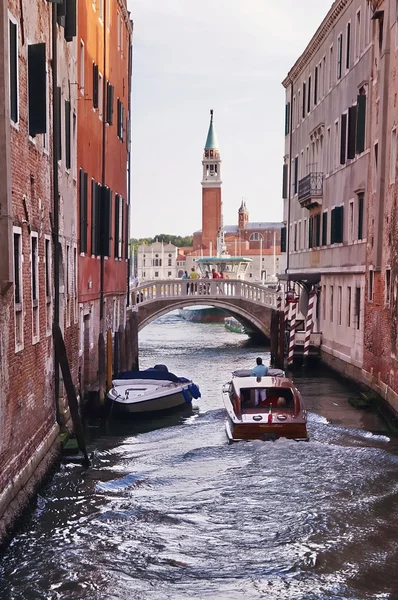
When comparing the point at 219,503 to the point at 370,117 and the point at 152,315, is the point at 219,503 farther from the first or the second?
the point at 152,315

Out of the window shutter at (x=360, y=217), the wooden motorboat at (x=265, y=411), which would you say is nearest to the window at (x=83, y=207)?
the wooden motorboat at (x=265, y=411)

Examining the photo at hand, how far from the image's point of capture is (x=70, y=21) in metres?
13.7

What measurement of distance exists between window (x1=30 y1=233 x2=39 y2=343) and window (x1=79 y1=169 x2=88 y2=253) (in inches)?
200

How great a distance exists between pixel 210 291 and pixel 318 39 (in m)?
11.9

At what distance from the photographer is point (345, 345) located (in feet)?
70.7

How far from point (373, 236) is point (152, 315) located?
54.6 ft

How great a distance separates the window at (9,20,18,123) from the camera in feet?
29.9

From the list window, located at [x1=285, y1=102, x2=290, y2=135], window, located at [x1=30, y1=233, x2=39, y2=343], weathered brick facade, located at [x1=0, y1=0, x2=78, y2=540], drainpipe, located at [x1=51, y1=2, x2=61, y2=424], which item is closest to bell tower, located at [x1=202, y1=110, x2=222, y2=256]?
window, located at [x1=285, y1=102, x2=290, y2=135]

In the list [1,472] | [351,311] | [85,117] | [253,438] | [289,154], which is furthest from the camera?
[289,154]

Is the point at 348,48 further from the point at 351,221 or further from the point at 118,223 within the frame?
the point at 118,223

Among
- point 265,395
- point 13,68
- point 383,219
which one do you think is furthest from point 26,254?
point 383,219

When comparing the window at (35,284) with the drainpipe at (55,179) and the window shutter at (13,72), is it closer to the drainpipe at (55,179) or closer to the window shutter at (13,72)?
the drainpipe at (55,179)

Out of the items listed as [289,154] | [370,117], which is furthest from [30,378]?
[289,154]

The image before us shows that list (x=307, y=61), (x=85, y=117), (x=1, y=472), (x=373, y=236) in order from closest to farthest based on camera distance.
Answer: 1. (x=1, y=472)
2. (x=85, y=117)
3. (x=373, y=236)
4. (x=307, y=61)
